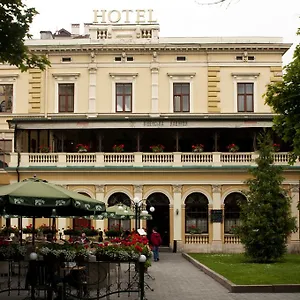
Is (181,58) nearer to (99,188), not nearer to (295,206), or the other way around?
(99,188)

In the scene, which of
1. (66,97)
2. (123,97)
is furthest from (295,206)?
(66,97)

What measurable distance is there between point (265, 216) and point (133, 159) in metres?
12.4

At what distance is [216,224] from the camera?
4362 centimetres

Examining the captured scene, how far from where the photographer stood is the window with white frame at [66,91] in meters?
47.5

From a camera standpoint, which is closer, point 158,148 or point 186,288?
point 186,288

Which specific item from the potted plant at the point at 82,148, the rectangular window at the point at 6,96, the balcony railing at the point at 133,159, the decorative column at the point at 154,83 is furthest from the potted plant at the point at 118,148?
the rectangular window at the point at 6,96

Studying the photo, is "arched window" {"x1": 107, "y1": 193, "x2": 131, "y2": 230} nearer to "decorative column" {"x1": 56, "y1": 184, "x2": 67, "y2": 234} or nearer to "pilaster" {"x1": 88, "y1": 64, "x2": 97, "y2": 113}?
"decorative column" {"x1": 56, "y1": 184, "x2": 67, "y2": 234}

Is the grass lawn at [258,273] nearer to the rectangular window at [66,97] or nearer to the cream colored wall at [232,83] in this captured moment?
the cream colored wall at [232,83]

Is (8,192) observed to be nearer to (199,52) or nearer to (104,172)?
(104,172)

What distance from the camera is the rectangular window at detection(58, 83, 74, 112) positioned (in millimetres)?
47562

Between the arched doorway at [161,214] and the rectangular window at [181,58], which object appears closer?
the arched doorway at [161,214]

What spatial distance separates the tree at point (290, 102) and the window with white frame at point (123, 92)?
69.4 feet

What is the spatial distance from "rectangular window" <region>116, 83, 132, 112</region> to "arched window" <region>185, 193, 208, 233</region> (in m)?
7.92

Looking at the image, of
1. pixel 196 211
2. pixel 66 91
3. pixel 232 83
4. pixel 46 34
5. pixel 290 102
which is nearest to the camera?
pixel 290 102
